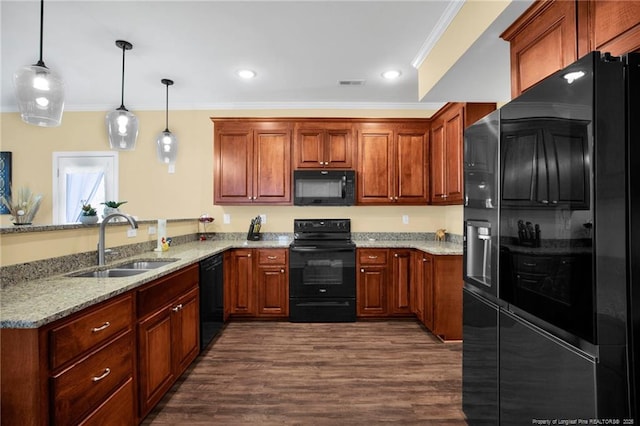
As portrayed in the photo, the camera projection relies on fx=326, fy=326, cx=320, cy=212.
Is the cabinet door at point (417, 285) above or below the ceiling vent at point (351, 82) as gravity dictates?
below

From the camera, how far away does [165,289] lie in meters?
2.12

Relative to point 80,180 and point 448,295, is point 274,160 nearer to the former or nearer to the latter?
point 448,295

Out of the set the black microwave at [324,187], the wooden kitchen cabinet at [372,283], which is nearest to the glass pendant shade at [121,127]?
the black microwave at [324,187]

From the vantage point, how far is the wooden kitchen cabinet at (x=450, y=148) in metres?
3.13

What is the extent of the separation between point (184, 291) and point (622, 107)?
2.58 metres

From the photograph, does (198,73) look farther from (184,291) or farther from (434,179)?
(434,179)

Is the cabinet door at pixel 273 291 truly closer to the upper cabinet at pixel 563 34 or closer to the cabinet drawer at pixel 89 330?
the cabinet drawer at pixel 89 330

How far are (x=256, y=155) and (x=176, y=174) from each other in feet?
4.02

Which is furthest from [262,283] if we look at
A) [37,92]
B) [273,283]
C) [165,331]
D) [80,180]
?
[80,180]

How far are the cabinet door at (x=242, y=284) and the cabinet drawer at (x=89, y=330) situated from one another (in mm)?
1976

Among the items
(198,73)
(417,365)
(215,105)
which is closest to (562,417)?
(417,365)

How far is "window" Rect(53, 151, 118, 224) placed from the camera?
438cm

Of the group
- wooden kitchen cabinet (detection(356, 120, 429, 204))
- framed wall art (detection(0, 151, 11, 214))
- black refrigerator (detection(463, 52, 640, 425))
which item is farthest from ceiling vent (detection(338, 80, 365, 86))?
framed wall art (detection(0, 151, 11, 214))

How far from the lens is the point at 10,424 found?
1.18m
